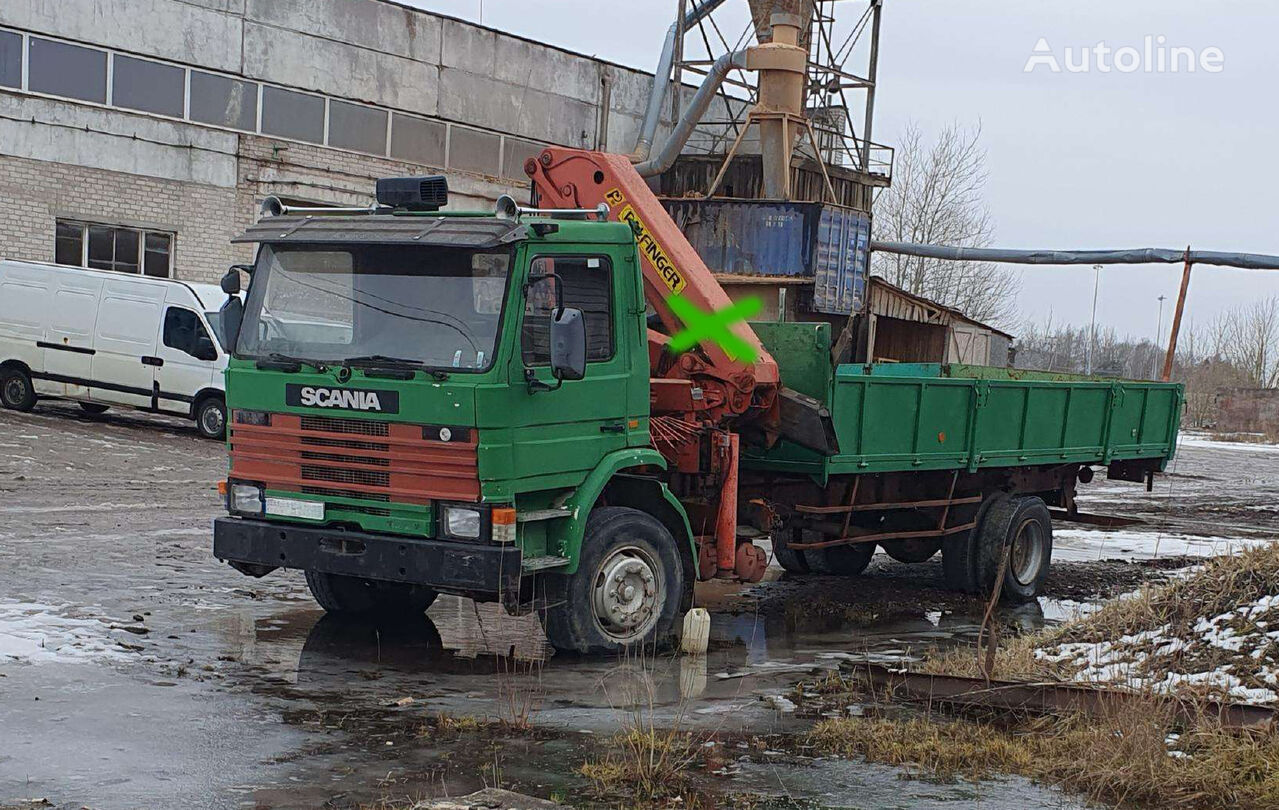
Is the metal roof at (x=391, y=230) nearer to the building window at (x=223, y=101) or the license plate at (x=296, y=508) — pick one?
the license plate at (x=296, y=508)

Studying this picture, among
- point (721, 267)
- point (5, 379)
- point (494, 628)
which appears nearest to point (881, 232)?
point (721, 267)

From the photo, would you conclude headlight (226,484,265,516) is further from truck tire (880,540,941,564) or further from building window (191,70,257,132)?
building window (191,70,257,132)

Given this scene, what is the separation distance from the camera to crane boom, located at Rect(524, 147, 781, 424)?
32.6ft

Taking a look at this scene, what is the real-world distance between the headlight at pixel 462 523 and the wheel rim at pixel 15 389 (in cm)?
1580

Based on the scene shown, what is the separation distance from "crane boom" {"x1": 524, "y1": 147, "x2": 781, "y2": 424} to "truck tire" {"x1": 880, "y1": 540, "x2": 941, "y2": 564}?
3083 mm

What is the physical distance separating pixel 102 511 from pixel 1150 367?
7550 cm

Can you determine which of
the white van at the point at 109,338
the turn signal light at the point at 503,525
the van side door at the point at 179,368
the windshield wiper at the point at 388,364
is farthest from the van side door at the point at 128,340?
the turn signal light at the point at 503,525

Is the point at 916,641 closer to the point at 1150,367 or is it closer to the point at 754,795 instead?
the point at 754,795

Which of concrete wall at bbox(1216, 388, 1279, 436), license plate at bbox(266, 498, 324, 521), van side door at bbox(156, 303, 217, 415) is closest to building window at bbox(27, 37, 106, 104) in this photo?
van side door at bbox(156, 303, 217, 415)

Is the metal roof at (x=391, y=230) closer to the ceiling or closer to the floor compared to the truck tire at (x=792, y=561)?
closer to the ceiling

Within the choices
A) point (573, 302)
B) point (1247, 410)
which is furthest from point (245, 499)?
point (1247, 410)

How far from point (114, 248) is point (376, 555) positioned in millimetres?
19085

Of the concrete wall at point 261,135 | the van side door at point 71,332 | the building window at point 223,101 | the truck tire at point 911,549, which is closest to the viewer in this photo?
the truck tire at point 911,549

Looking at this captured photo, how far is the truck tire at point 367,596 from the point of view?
9.76m
